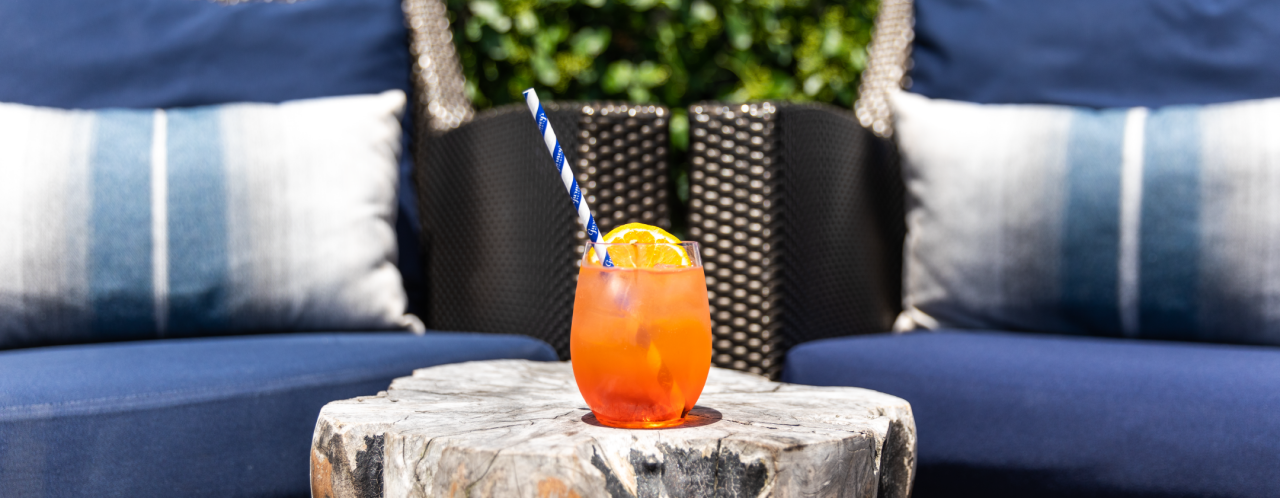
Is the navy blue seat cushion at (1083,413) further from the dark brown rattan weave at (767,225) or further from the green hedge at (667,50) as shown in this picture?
the green hedge at (667,50)

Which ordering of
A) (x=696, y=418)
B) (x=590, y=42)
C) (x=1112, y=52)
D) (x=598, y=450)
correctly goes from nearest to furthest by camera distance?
(x=598, y=450)
(x=696, y=418)
(x=1112, y=52)
(x=590, y=42)

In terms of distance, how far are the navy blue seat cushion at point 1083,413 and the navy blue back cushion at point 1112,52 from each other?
467mm

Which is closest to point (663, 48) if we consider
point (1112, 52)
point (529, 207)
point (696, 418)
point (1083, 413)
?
point (529, 207)

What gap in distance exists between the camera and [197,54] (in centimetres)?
142

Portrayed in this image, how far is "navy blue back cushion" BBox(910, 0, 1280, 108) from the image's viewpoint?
4.30 ft

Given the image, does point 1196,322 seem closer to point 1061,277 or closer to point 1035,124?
point 1061,277

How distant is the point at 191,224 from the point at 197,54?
39 cm

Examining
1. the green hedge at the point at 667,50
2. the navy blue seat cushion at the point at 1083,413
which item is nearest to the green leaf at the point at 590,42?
the green hedge at the point at 667,50

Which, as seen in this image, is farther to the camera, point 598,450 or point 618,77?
point 618,77

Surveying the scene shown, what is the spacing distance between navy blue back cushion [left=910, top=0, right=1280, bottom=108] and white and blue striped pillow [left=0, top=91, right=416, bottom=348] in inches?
41.7

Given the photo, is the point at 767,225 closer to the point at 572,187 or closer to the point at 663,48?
the point at 572,187

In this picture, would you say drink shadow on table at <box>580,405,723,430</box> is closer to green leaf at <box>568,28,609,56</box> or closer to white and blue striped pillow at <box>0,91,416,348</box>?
white and blue striped pillow at <box>0,91,416,348</box>

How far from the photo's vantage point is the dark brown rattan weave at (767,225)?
4.01 ft

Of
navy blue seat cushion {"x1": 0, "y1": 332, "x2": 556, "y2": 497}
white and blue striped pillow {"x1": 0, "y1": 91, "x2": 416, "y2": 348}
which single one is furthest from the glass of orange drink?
white and blue striped pillow {"x1": 0, "y1": 91, "x2": 416, "y2": 348}
